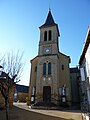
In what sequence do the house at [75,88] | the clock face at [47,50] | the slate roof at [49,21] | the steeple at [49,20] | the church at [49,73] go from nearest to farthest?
the church at [49,73], the clock face at [47,50], the house at [75,88], the slate roof at [49,21], the steeple at [49,20]

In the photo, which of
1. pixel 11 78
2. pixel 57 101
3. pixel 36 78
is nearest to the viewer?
pixel 11 78

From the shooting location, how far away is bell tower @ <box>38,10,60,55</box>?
28719 millimetres

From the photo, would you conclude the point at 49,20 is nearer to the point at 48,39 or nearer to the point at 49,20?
the point at 49,20

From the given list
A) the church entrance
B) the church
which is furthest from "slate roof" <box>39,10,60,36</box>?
A: the church entrance

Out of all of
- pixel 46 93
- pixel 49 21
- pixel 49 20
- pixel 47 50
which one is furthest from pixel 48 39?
pixel 46 93

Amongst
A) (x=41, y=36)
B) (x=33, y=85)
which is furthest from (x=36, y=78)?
(x=41, y=36)

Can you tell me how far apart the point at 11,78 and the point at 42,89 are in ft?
44.2

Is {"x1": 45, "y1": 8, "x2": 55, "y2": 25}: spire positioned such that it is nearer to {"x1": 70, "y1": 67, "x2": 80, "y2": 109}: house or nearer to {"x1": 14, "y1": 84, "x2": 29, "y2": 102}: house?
{"x1": 70, "y1": 67, "x2": 80, "y2": 109}: house

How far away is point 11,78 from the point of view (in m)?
12.8

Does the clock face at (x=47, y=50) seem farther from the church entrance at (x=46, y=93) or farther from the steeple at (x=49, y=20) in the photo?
the church entrance at (x=46, y=93)

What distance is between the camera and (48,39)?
30.3 m

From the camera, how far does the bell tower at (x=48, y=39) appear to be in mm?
28719

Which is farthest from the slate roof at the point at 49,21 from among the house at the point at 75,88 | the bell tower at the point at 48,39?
the house at the point at 75,88

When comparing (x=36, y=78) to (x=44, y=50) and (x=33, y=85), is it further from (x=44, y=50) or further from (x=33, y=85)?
(x=44, y=50)
